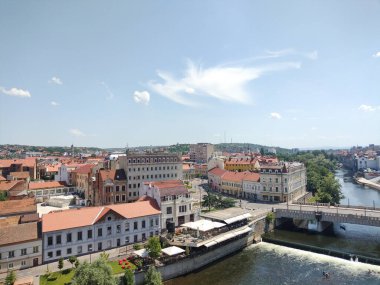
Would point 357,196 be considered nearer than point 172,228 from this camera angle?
No

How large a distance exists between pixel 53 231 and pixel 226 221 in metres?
36.9

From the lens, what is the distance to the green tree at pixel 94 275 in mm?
38406

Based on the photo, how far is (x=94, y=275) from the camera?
38.7 meters

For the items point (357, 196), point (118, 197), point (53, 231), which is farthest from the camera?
point (357, 196)

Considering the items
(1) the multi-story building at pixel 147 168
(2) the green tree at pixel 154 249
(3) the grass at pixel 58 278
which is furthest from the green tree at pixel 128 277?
(1) the multi-story building at pixel 147 168

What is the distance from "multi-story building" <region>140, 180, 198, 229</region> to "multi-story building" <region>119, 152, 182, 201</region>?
2002 centimetres

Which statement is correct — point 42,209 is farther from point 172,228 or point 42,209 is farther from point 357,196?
point 357,196

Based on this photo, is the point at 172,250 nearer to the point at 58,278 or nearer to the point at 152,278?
the point at 152,278

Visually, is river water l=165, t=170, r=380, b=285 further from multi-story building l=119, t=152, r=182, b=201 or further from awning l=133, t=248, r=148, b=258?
multi-story building l=119, t=152, r=182, b=201

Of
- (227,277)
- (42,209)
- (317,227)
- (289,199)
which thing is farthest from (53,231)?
(289,199)

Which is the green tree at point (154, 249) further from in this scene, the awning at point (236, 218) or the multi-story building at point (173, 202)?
the awning at point (236, 218)

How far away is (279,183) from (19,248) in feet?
262

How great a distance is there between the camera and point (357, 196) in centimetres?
13638

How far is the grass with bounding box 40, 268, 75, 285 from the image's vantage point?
44.7 m
